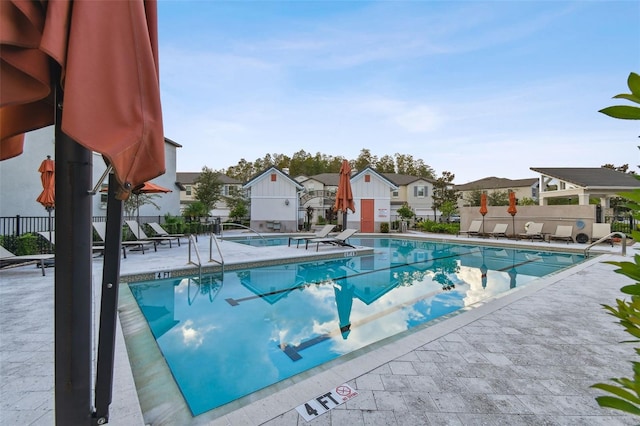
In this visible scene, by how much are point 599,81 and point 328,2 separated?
12.1 m

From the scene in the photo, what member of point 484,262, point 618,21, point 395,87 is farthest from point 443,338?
point 395,87

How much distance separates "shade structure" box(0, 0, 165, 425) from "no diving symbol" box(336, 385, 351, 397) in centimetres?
190

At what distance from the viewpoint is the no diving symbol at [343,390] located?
2741 mm

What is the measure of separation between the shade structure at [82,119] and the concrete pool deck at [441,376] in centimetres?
120

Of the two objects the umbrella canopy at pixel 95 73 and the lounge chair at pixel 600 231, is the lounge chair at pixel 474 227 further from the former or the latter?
the umbrella canopy at pixel 95 73

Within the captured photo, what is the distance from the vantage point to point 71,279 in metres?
1.42

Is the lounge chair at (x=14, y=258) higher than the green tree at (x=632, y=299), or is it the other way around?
the green tree at (x=632, y=299)

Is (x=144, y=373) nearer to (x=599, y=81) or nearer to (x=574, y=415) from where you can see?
(x=574, y=415)

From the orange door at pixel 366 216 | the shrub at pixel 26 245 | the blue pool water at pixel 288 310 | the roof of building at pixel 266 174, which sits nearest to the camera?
the blue pool water at pixel 288 310

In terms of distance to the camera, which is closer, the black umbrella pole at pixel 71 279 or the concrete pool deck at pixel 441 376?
the black umbrella pole at pixel 71 279

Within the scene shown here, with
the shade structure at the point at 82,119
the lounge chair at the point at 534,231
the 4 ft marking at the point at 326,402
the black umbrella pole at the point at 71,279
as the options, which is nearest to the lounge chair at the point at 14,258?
the shade structure at the point at 82,119

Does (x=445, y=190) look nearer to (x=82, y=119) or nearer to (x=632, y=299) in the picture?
(x=632, y=299)

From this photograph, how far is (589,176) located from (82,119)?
110 ft

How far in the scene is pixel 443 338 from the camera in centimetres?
398
